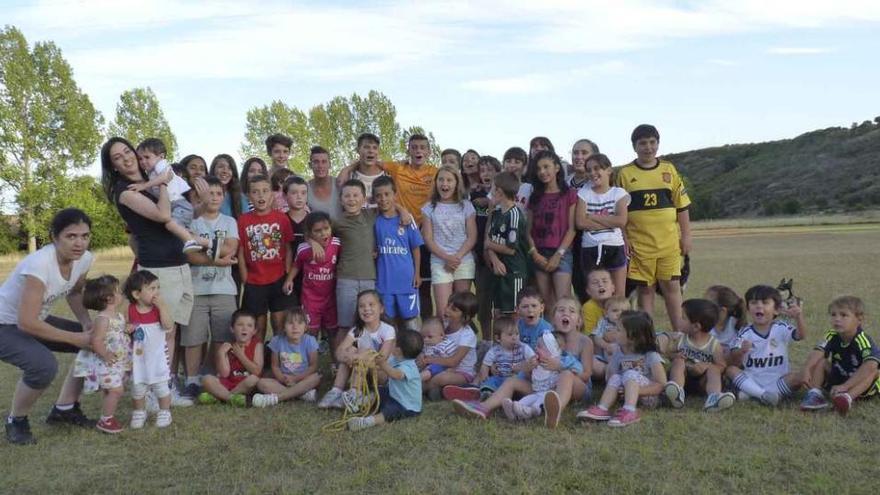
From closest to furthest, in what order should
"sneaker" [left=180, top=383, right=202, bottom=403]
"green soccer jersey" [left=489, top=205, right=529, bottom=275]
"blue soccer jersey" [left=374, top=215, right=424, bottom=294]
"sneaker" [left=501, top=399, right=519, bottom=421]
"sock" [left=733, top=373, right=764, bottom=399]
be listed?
"sneaker" [left=501, top=399, right=519, bottom=421] < "sock" [left=733, top=373, right=764, bottom=399] < "sneaker" [left=180, top=383, right=202, bottom=403] < "blue soccer jersey" [left=374, top=215, right=424, bottom=294] < "green soccer jersey" [left=489, top=205, right=529, bottom=275]

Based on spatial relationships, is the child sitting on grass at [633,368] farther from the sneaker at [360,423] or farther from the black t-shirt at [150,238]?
the black t-shirt at [150,238]

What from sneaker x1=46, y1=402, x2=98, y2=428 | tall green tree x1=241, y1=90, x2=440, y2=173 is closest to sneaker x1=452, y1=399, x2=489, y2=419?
sneaker x1=46, y1=402, x2=98, y2=428

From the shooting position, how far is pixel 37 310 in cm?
428

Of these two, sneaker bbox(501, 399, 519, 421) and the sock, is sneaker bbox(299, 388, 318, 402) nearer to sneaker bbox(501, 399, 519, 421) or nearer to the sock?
sneaker bbox(501, 399, 519, 421)

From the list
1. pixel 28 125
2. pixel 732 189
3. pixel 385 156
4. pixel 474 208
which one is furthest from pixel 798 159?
pixel 474 208

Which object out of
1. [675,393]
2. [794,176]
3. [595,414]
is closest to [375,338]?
[595,414]

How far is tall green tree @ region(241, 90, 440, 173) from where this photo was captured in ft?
113

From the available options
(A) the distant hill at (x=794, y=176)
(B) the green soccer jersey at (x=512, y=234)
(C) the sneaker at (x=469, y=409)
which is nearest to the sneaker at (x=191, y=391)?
(C) the sneaker at (x=469, y=409)

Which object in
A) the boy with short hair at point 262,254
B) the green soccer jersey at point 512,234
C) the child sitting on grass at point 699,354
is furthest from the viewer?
the green soccer jersey at point 512,234

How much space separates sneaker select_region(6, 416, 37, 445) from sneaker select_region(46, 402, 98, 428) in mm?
273

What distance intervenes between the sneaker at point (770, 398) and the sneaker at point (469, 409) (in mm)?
1929

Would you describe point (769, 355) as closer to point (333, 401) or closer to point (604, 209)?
point (604, 209)

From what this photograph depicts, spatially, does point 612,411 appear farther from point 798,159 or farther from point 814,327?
point 798,159

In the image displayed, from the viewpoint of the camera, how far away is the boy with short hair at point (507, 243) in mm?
5902
